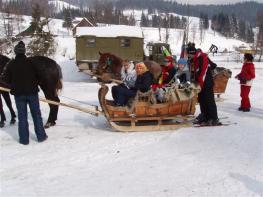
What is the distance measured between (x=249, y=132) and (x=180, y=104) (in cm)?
134

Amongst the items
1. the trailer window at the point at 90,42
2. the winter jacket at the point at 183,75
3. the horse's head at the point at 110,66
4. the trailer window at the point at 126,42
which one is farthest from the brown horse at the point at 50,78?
the trailer window at the point at 126,42

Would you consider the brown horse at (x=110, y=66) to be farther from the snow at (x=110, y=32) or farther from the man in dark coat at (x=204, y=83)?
the snow at (x=110, y=32)

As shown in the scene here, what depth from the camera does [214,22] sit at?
356 ft

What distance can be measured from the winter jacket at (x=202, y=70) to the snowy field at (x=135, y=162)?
0.90 metres

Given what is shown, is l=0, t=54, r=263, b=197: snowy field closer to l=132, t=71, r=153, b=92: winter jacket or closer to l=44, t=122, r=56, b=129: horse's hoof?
l=44, t=122, r=56, b=129: horse's hoof

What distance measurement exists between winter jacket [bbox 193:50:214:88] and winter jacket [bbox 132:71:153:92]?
0.93 metres

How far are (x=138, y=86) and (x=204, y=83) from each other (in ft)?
4.32

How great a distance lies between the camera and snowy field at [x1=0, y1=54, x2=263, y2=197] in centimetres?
425

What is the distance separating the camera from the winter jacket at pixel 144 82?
683 cm

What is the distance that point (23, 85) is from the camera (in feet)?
20.3

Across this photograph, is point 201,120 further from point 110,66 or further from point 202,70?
point 110,66

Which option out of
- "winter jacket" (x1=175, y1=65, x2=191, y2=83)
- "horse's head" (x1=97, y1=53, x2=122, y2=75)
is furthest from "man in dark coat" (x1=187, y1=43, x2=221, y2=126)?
"horse's head" (x1=97, y1=53, x2=122, y2=75)

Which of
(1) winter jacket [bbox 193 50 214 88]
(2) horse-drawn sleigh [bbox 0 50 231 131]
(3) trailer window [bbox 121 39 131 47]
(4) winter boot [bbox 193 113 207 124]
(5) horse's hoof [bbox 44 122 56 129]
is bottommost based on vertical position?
(5) horse's hoof [bbox 44 122 56 129]

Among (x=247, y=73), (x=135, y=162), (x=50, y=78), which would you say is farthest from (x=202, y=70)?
(x=50, y=78)
